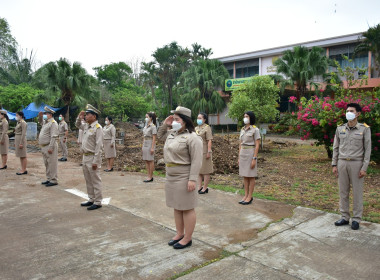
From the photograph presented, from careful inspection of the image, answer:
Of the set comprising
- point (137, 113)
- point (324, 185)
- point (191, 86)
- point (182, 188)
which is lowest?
point (324, 185)

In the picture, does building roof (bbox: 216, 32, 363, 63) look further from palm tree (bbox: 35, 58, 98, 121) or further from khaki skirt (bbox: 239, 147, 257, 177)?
khaki skirt (bbox: 239, 147, 257, 177)

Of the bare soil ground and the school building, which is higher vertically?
the school building

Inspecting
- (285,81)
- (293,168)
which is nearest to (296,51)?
(285,81)

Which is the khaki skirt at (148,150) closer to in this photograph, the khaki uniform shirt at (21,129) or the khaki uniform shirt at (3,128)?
the khaki uniform shirt at (21,129)

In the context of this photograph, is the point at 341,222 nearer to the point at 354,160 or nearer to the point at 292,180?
the point at 354,160

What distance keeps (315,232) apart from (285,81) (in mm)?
21755

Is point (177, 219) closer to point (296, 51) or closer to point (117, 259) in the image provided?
point (117, 259)

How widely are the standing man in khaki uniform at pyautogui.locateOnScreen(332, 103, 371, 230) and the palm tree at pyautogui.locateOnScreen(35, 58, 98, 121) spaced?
1988 cm

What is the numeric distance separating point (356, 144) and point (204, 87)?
25.6m

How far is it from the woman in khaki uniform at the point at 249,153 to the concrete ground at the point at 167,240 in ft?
1.08

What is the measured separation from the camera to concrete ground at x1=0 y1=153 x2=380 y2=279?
9.87 feet

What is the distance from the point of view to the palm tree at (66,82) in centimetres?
2092

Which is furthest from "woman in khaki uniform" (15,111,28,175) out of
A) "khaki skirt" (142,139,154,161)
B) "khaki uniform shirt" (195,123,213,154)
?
"khaki uniform shirt" (195,123,213,154)

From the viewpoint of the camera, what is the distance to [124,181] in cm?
746
